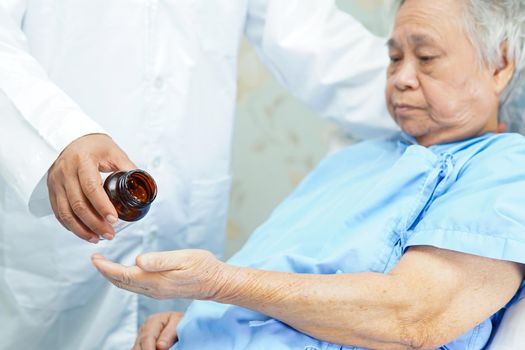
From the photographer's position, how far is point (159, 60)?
155 centimetres

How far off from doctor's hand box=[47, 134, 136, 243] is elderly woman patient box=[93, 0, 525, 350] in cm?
6

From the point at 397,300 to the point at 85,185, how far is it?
511 millimetres

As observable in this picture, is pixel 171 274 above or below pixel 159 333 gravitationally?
above

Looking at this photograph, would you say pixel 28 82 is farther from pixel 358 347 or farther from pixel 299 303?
pixel 358 347

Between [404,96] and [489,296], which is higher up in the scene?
[404,96]

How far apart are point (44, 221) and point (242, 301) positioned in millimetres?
554

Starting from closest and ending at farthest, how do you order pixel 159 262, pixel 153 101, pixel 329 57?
pixel 159 262 < pixel 153 101 < pixel 329 57

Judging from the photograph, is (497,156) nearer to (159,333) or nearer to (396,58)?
(396,58)

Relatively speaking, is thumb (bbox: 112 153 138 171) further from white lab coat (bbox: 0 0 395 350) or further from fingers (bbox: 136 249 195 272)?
white lab coat (bbox: 0 0 395 350)

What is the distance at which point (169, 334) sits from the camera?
4.51 ft

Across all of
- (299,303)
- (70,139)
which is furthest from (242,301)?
(70,139)

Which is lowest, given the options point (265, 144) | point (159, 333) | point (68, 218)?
point (265, 144)

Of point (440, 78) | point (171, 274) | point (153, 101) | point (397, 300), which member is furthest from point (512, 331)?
point (153, 101)

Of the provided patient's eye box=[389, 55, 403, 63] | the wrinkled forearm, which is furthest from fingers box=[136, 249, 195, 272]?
patient's eye box=[389, 55, 403, 63]
